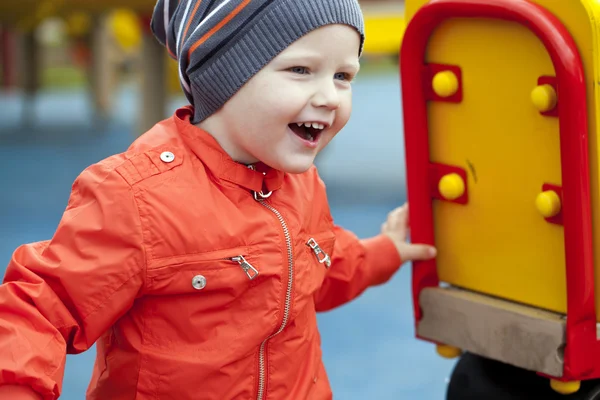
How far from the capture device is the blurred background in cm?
229

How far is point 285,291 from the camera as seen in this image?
1.16m

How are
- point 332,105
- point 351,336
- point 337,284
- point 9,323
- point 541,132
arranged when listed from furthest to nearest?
point 351,336, point 337,284, point 541,132, point 332,105, point 9,323

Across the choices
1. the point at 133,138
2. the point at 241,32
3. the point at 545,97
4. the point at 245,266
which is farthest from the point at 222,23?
the point at 133,138

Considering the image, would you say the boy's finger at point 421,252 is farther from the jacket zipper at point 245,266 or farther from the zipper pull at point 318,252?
the jacket zipper at point 245,266

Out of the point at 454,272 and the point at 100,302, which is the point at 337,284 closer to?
the point at 454,272

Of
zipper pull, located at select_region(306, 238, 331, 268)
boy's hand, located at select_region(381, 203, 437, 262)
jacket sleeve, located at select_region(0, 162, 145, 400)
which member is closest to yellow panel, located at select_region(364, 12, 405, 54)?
boy's hand, located at select_region(381, 203, 437, 262)

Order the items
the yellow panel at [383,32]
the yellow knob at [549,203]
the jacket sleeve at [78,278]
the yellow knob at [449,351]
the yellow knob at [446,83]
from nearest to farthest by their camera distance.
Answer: the jacket sleeve at [78,278]
the yellow knob at [549,203]
the yellow knob at [446,83]
the yellow knob at [449,351]
the yellow panel at [383,32]

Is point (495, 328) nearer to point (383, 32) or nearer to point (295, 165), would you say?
point (295, 165)

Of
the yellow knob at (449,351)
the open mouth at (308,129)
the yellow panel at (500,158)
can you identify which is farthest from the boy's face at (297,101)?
the yellow knob at (449,351)

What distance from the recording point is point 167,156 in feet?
3.71

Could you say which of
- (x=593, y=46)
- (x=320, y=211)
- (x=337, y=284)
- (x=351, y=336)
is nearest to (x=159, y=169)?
(x=320, y=211)

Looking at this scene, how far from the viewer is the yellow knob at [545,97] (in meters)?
1.16

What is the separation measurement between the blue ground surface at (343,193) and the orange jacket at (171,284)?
3.19 feet

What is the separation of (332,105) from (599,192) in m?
0.36
